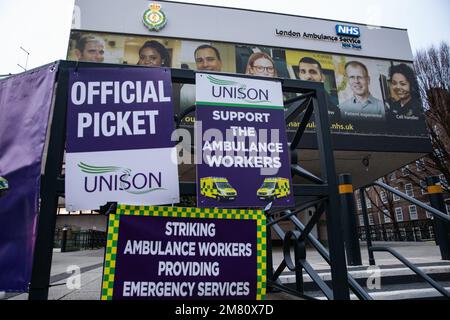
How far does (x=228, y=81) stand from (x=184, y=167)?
11376 millimetres

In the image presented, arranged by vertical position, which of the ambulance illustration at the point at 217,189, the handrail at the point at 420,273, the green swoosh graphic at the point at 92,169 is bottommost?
the handrail at the point at 420,273

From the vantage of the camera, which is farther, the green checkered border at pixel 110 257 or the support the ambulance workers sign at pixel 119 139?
the support the ambulance workers sign at pixel 119 139

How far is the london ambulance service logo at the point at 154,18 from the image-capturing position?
13.8m

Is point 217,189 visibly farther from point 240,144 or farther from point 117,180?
point 117,180

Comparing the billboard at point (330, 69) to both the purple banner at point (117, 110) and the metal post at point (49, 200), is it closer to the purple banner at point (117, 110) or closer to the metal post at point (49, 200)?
the purple banner at point (117, 110)

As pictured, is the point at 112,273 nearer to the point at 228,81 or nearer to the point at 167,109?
the point at 167,109

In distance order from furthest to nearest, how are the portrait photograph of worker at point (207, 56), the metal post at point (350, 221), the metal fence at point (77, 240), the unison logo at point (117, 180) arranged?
1. the metal fence at point (77, 240)
2. the portrait photograph of worker at point (207, 56)
3. the metal post at point (350, 221)
4. the unison logo at point (117, 180)

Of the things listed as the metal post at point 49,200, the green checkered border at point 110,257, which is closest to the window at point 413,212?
the green checkered border at point 110,257

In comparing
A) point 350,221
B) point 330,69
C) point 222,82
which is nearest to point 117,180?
point 222,82

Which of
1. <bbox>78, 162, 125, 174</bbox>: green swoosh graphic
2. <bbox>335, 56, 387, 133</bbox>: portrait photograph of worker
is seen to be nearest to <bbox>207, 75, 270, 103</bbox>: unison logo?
<bbox>78, 162, 125, 174</bbox>: green swoosh graphic

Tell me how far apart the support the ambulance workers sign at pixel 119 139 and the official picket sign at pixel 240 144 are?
0.89 ft

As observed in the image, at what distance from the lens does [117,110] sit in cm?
247

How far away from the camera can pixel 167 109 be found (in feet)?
8.30

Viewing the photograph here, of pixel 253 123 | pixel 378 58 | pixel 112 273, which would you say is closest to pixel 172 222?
pixel 112 273
